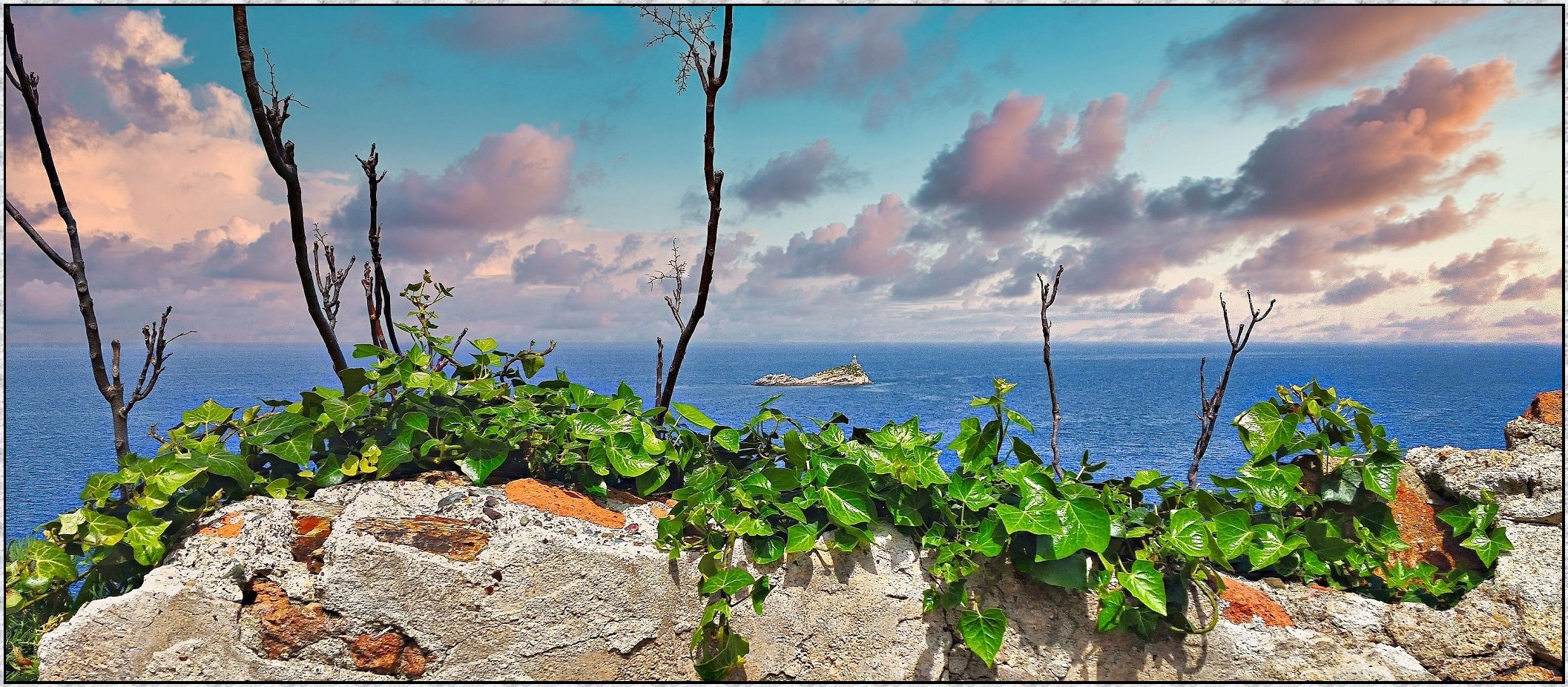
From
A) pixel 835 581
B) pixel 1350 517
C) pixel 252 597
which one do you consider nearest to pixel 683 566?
pixel 835 581

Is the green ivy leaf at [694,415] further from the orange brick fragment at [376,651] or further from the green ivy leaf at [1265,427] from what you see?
the green ivy leaf at [1265,427]

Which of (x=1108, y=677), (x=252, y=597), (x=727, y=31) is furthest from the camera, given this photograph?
(x=727, y=31)

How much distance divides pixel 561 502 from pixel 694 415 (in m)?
0.44

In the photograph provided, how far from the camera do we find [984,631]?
5.69 feet

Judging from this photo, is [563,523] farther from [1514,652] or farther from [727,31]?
[1514,652]

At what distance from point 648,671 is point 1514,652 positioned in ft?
7.69

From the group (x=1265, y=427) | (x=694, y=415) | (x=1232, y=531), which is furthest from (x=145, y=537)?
(x=1265, y=427)

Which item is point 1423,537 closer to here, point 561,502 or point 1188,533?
point 1188,533

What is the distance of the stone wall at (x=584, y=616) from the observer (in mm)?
1685

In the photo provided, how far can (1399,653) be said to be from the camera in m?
1.86

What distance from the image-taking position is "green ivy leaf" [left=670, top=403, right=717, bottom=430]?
2.03m

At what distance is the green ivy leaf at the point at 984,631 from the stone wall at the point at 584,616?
0.09m

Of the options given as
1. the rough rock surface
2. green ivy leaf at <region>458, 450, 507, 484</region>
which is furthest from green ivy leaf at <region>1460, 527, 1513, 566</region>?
green ivy leaf at <region>458, 450, 507, 484</region>

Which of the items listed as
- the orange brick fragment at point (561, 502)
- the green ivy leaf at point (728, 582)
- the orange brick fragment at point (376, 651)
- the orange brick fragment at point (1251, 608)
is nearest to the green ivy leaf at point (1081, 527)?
the orange brick fragment at point (1251, 608)
